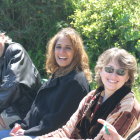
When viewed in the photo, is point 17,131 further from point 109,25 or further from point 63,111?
point 109,25

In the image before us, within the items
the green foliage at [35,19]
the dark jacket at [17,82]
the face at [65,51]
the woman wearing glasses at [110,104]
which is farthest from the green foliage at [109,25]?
the woman wearing glasses at [110,104]

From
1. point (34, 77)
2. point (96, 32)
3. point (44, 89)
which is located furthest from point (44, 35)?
point (44, 89)

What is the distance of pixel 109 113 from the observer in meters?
3.29

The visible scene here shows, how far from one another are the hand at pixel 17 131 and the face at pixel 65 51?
0.79 meters

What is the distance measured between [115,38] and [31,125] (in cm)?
369

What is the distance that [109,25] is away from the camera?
728cm

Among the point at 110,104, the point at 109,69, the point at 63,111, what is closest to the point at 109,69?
the point at 109,69

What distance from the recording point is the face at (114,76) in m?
3.32

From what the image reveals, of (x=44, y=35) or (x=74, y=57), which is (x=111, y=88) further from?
(x=44, y=35)

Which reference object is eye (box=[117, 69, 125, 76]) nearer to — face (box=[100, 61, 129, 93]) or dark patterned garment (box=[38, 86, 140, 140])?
face (box=[100, 61, 129, 93])

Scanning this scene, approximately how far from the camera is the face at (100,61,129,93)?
332 centimetres

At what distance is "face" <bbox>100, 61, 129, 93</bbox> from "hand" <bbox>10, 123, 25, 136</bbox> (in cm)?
110

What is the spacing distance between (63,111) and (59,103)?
0.33 ft

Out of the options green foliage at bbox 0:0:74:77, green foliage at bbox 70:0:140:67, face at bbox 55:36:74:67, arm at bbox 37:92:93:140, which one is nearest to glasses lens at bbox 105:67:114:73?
arm at bbox 37:92:93:140
